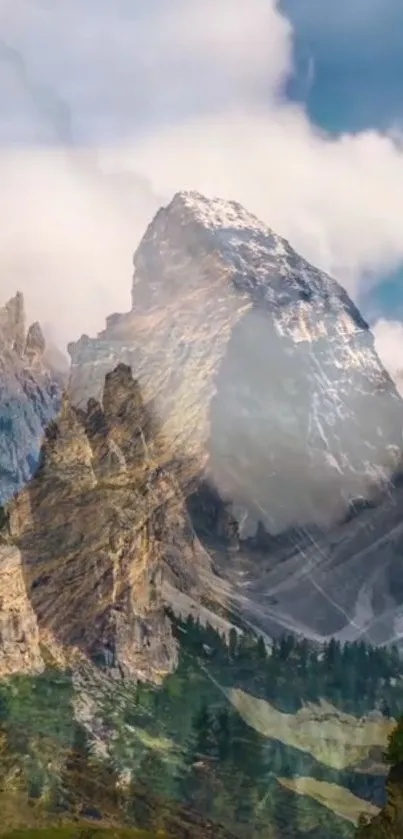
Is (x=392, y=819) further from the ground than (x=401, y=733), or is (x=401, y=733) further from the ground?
(x=401, y=733)

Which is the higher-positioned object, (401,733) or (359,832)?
(401,733)

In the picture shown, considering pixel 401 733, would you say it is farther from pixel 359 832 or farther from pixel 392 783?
pixel 359 832

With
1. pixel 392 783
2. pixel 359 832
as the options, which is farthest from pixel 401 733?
pixel 359 832
